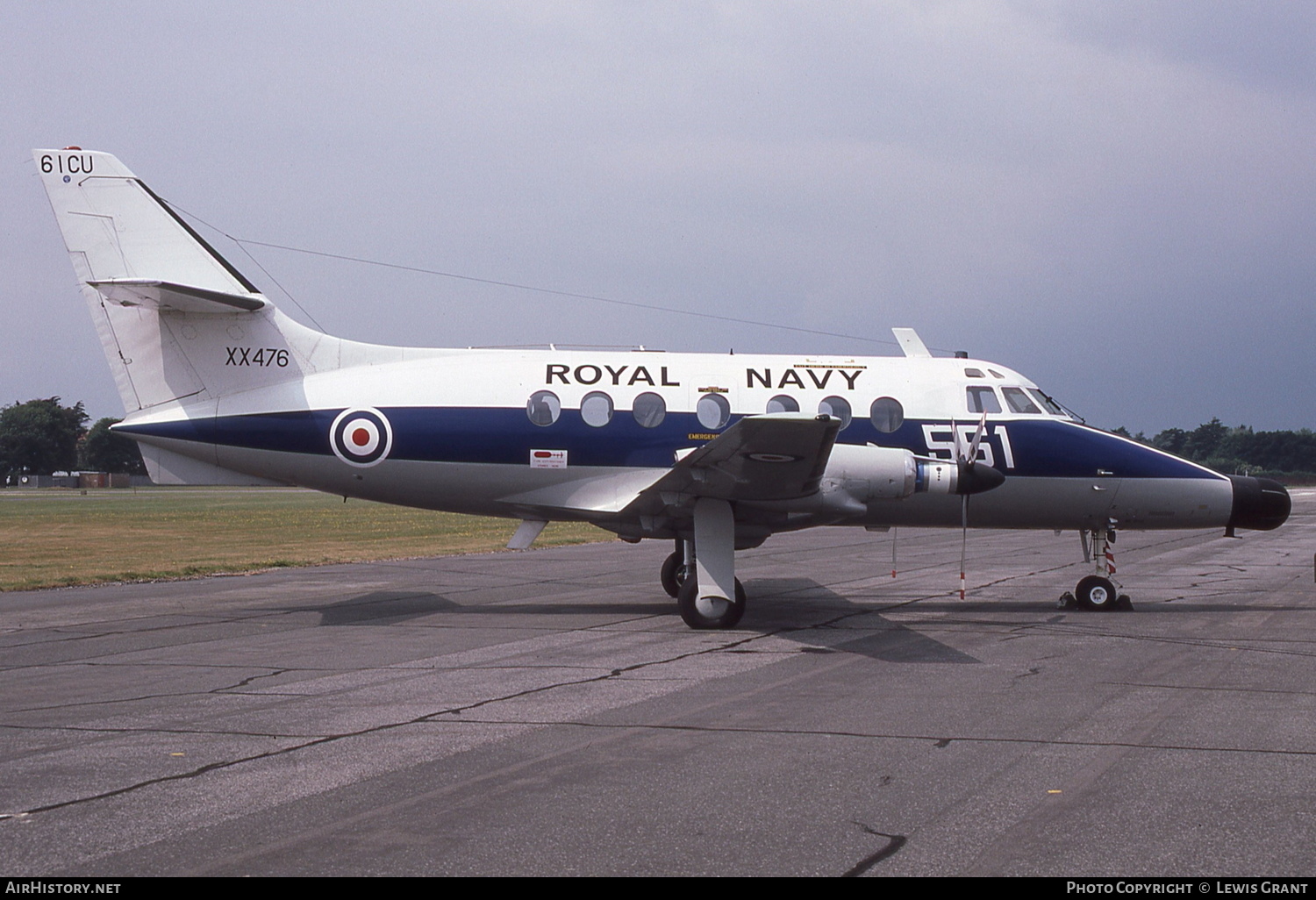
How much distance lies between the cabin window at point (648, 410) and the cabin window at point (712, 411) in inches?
21.6

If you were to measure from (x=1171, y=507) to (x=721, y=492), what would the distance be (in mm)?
7622

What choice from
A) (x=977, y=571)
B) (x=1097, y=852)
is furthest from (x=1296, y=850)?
(x=977, y=571)

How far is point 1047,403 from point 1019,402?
0.56 meters

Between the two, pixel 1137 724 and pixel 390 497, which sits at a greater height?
pixel 390 497

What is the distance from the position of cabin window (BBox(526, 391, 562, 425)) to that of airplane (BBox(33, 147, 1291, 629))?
0.02 metres

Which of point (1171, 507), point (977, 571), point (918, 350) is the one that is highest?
point (918, 350)

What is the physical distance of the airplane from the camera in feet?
54.6

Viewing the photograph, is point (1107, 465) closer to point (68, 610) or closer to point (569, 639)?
point (569, 639)

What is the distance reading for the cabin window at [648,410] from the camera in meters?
16.9

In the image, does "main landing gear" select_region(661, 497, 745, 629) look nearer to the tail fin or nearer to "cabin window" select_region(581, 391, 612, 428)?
"cabin window" select_region(581, 391, 612, 428)

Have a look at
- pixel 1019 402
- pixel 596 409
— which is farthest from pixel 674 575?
pixel 1019 402

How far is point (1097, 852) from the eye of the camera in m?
5.87

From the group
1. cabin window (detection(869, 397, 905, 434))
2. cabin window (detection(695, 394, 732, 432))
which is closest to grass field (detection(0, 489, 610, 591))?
cabin window (detection(695, 394, 732, 432))

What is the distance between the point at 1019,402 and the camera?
18.0 metres
